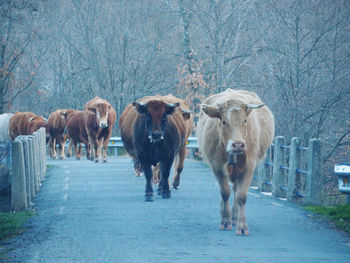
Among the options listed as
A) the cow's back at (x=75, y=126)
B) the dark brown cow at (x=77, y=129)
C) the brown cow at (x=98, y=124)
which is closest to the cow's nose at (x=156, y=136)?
the brown cow at (x=98, y=124)

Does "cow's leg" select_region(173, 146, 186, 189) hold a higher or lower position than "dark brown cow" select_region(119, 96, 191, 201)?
lower

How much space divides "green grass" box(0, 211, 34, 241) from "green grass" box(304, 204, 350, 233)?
4756 mm

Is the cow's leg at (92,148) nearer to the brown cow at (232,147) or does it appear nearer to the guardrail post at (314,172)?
the guardrail post at (314,172)

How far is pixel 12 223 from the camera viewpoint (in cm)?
1089

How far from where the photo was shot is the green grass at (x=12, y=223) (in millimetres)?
10125

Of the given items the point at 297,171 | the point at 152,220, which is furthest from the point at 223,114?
the point at 297,171

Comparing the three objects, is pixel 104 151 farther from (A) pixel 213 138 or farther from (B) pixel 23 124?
(A) pixel 213 138

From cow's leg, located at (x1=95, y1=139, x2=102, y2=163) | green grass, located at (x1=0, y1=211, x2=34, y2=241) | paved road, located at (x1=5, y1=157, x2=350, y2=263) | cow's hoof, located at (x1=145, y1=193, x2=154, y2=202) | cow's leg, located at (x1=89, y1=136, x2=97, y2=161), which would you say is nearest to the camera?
paved road, located at (x1=5, y1=157, x2=350, y2=263)

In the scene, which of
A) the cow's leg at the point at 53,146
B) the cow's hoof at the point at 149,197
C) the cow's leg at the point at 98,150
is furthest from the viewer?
the cow's leg at the point at 53,146

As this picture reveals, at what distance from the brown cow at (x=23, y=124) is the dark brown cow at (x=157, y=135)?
16.6 metres

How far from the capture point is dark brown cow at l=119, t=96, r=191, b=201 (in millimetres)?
14156

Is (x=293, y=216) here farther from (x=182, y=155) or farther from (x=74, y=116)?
(x=74, y=116)

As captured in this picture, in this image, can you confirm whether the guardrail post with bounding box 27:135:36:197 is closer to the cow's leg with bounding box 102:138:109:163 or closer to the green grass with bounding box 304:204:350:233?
the green grass with bounding box 304:204:350:233

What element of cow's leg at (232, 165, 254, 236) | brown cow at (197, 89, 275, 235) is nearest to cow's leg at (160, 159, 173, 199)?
brown cow at (197, 89, 275, 235)
